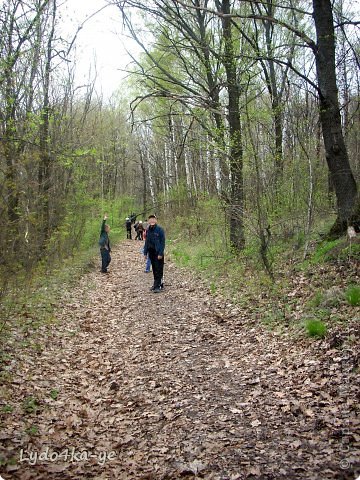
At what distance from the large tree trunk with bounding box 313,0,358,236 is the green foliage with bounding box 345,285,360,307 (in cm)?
246

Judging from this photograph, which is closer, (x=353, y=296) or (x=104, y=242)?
(x=353, y=296)

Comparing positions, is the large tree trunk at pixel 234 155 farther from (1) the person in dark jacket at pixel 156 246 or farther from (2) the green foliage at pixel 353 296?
(2) the green foliage at pixel 353 296

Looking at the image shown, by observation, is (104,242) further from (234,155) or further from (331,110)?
(331,110)

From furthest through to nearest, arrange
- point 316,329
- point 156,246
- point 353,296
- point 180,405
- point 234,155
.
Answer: point 156,246 → point 234,155 → point 353,296 → point 316,329 → point 180,405

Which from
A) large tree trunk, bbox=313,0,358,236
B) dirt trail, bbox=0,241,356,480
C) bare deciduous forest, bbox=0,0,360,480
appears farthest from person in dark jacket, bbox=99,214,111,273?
large tree trunk, bbox=313,0,358,236

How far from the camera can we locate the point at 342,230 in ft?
28.2

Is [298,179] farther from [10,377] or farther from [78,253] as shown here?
[78,253]

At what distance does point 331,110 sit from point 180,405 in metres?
6.91

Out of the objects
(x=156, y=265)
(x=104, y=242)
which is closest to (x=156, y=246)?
(x=156, y=265)

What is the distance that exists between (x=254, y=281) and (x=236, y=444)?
5789 mm

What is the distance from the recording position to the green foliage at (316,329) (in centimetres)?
561

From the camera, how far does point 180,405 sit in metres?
4.72

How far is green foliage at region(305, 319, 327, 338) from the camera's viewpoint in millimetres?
5607

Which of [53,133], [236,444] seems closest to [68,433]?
[236,444]
